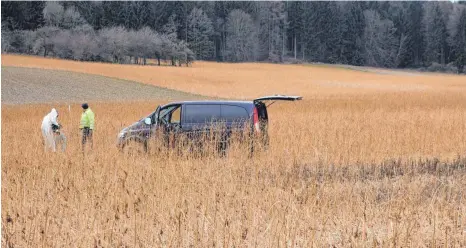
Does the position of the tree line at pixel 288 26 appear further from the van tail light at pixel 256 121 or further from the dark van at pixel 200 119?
the van tail light at pixel 256 121

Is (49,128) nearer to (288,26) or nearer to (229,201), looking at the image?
(229,201)

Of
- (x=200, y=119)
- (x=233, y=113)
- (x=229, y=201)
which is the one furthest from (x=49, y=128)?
(x=229, y=201)

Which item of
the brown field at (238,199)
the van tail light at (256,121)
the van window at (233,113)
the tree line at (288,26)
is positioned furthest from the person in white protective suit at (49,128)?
the tree line at (288,26)

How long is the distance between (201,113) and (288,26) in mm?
107686

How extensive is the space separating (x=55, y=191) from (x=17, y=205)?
805 millimetres

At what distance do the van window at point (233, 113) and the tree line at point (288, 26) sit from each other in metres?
73.6

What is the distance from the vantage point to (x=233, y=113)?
1211 cm

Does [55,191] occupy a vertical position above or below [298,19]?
below

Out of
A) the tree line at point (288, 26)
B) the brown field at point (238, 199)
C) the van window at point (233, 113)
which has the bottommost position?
the brown field at point (238, 199)

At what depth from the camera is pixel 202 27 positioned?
10456 centimetres

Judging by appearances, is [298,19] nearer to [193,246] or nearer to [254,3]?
[254,3]

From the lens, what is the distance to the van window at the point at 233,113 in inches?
472

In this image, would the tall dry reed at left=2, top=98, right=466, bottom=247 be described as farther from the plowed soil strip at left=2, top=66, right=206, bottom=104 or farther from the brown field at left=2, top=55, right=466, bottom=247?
the plowed soil strip at left=2, top=66, right=206, bottom=104

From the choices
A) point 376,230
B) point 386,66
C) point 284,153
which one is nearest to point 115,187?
point 376,230
